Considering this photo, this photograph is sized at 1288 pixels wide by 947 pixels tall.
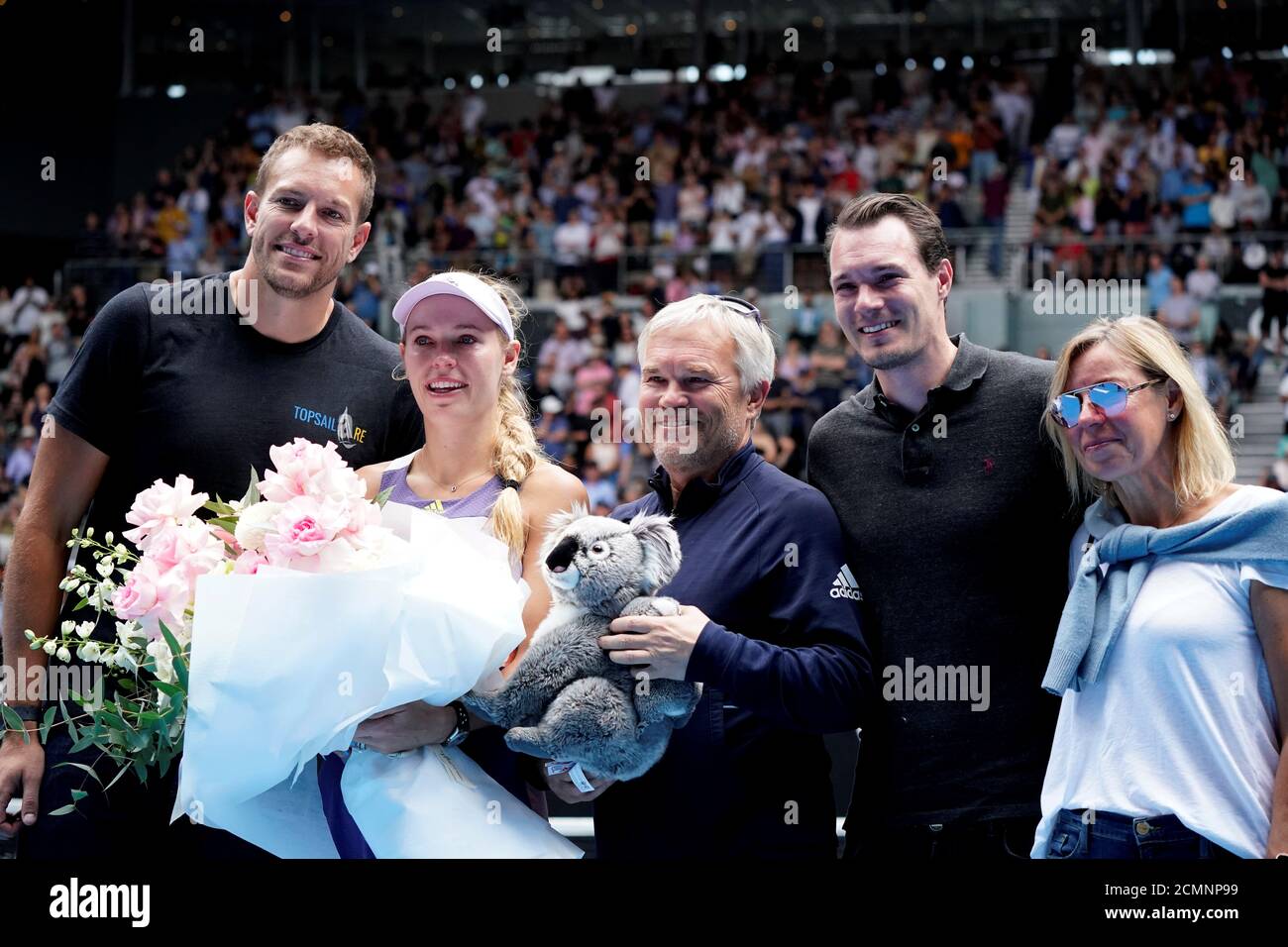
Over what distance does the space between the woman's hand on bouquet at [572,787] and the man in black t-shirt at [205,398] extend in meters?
0.82

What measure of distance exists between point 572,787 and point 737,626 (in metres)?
0.39

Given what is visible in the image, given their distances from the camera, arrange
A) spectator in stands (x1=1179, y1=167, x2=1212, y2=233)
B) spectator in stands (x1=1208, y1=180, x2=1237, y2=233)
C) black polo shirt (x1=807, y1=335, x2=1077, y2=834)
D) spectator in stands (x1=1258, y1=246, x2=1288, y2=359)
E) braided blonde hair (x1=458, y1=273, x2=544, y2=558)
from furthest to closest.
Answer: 1. spectator in stands (x1=1179, y1=167, x2=1212, y2=233)
2. spectator in stands (x1=1208, y1=180, x2=1237, y2=233)
3. spectator in stands (x1=1258, y1=246, x2=1288, y2=359)
4. black polo shirt (x1=807, y1=335, x2=1077, y2=834)
5. braided blonde hair (x1=458, y1=273, x2=544, y2=558)

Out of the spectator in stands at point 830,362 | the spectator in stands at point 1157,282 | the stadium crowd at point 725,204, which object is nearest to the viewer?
the spectator in stands at point 830,362

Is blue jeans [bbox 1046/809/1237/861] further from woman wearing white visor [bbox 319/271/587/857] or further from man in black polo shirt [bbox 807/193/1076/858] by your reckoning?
woman wearing white visor [bbox 319/271/587/857]

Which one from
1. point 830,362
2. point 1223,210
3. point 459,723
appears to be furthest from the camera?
point 1223,210

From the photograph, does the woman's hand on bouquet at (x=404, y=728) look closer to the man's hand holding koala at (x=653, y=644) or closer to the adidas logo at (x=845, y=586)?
the man's hand holding koala at (x=653, y=644)

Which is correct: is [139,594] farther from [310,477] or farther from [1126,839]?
[1126,839]

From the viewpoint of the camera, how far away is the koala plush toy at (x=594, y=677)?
77.2 inches

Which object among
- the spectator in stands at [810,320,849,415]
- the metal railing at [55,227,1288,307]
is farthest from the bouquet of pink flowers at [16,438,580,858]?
the metal railing at [55,227,1288,307]

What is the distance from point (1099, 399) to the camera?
7.27ft

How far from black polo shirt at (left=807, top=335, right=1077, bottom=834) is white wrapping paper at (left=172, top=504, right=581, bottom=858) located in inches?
28.2

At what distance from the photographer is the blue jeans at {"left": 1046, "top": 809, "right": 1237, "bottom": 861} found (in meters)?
2.06

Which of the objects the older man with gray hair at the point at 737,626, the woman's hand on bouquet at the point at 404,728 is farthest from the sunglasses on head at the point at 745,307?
the woman's hand on bouquet at the point at 404,728

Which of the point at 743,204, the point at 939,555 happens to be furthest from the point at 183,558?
the point at 743,204
